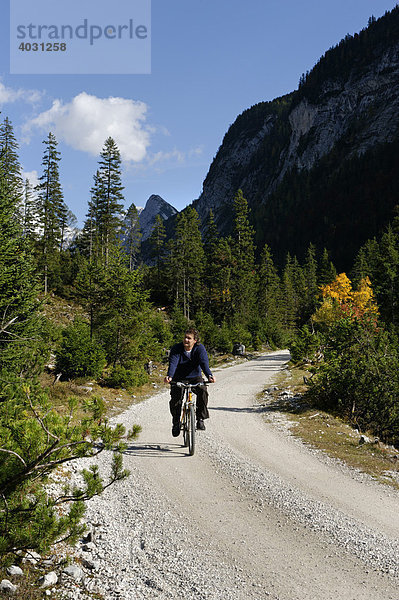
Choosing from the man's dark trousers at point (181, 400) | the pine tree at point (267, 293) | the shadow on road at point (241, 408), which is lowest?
the shadow on road at point (241, 408)

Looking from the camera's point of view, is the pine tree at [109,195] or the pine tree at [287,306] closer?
the pine tree at [109,195]

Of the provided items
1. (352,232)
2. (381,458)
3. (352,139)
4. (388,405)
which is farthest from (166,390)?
(352,139)

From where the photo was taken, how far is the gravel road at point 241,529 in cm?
365

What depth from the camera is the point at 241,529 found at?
187 inches

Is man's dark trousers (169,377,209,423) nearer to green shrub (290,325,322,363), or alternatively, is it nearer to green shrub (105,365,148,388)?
green shrub (105,365,148,388)

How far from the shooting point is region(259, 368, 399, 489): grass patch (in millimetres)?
7113

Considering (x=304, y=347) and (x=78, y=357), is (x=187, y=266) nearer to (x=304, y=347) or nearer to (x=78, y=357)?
(x=304, y=347)

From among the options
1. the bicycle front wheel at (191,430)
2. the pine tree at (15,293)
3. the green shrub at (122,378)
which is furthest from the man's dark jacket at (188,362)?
the green shrub at (122,378)

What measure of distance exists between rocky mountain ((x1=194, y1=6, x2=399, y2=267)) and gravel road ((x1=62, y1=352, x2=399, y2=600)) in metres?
129

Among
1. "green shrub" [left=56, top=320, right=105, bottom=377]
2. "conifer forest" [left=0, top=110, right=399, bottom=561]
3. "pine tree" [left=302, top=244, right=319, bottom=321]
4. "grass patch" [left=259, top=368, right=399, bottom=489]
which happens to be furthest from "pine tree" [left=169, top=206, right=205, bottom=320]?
"grass patch" [left=259, top=368, right=399, bottom=489]

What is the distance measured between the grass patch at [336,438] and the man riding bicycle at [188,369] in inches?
115

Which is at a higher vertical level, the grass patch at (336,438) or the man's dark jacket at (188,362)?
the man's dark jacket at (188,362)

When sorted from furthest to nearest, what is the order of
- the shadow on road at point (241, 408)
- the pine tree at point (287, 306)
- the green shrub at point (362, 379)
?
the pine tree at point (287, 306), the shadow on road at point (241, 408), the green shrub at point (362, 379)

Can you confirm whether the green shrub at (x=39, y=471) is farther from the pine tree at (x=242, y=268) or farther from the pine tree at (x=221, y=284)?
the pine tree at (x=221, y=284)
